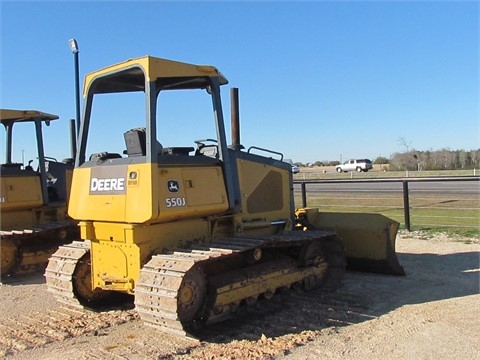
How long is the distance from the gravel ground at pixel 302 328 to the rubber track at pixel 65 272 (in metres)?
0.24

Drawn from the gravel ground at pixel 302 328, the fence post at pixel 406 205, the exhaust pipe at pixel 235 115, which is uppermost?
the exhaust pipe at pixel 235 115

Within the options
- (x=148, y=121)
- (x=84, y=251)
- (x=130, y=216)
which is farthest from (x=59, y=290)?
(x=148, y=121)

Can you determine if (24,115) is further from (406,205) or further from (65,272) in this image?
(406,205)

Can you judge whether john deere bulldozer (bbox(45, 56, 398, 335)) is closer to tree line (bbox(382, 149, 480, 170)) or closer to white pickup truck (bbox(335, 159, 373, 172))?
tree line (bbox(382, 149, 480, 170))

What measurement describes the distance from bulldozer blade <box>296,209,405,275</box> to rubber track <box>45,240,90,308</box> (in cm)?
372

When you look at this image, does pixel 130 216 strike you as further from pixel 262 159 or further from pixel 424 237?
pixel 424 237

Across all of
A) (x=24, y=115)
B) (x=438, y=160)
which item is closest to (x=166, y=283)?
(x=24, y=115)

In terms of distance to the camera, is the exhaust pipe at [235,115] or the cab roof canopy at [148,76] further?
the exhaust pipe at [235,115]

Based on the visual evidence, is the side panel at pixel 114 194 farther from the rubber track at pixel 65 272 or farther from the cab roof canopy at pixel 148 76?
the cab roof canopy at pixel 148 76

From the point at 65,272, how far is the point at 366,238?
452 centimetres

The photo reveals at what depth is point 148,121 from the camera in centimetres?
546

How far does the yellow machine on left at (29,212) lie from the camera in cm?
938

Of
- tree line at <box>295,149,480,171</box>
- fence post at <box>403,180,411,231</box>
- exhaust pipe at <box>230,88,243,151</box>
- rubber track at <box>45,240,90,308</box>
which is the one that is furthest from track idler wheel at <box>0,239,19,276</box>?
tree line at <box>295,149,480,171</box>

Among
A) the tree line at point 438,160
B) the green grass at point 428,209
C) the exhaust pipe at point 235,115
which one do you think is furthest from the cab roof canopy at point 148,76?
the tree line at point 438,160
